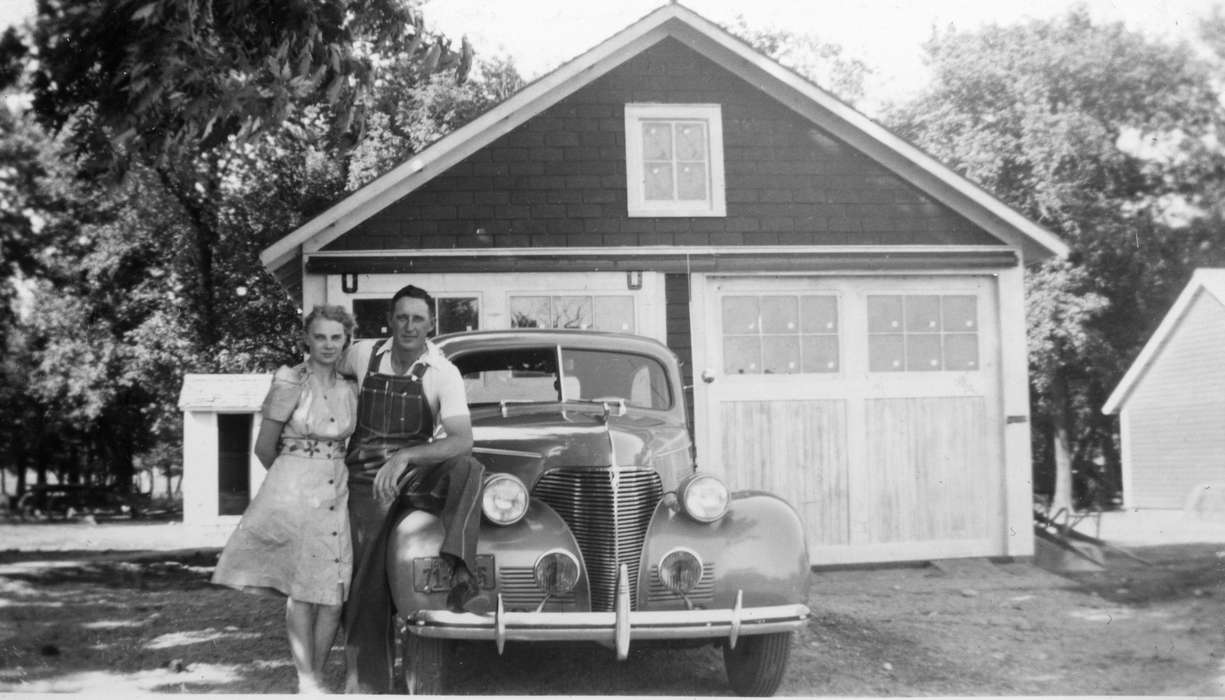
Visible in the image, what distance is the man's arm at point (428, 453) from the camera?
3.66 m

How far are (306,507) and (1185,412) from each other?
5.88m

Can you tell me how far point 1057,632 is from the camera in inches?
230

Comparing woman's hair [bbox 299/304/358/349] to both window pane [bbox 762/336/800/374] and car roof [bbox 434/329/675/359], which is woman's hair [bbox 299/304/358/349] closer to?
car roof [bbox 434/329/675/359]

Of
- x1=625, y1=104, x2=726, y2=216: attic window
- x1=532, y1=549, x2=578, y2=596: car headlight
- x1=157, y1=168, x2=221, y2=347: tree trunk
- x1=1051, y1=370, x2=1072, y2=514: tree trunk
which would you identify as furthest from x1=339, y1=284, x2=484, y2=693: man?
x1=1051, y1=370, x2=1072, y2=514: tree trunk

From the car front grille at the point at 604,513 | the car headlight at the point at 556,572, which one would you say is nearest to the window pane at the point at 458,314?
the car front grille at the point at 604,513

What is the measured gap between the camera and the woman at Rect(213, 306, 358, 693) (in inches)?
148

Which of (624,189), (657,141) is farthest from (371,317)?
(657,141)

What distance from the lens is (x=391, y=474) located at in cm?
366

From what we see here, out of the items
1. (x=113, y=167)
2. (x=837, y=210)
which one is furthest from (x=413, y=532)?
(x=837, y=210)

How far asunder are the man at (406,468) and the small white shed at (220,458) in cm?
796

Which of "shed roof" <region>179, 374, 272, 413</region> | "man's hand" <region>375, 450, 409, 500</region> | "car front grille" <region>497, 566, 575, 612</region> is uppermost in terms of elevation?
"shed roof" <region>179, 374, 272, 413</region>

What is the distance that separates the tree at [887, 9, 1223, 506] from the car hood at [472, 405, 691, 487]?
2.95 meters

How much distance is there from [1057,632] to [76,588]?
6891 mm

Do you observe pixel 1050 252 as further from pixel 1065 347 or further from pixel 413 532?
pixel 413 532
